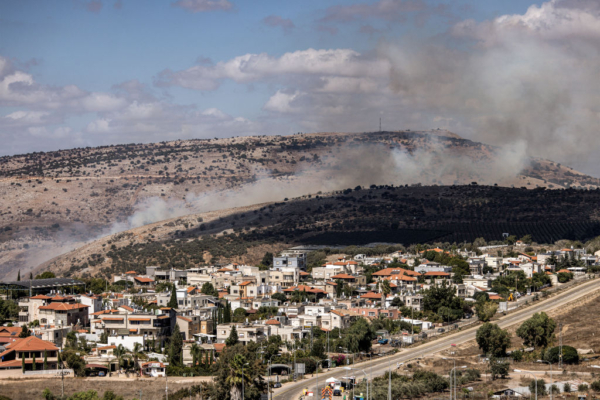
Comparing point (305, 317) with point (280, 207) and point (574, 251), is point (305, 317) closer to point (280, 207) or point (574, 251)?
point (574, 251)

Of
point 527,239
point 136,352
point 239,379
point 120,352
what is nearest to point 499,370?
point 239,379

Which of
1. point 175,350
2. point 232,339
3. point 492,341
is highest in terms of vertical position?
point 232,339

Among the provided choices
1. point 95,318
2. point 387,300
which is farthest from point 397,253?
point 95,318

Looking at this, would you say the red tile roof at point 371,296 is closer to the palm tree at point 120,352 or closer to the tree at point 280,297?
the tree at point 280,297

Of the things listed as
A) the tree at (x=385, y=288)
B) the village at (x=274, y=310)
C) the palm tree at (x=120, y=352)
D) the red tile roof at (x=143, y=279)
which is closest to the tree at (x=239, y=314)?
the village at (x=274, y=310)

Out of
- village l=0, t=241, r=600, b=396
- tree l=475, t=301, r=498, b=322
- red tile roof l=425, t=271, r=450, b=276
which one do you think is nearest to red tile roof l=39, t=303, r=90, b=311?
village l=0, t=241, r=600, b=396

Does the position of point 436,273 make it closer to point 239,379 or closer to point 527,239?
point 527,239
